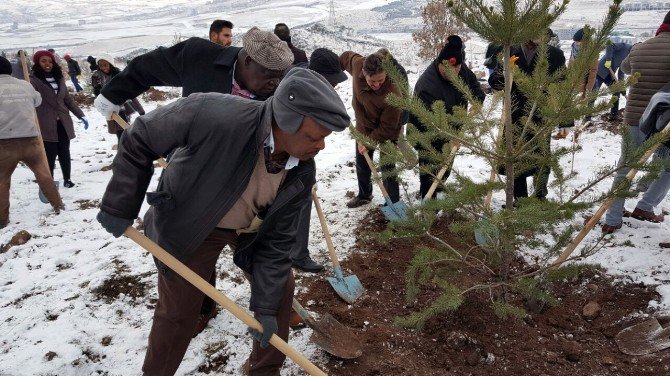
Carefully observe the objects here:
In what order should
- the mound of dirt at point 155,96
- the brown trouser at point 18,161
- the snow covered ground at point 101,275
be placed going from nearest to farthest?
the snow covered ground at point 101,275, the brown trouser at point 18,161, the mound of dirt at point 155,96

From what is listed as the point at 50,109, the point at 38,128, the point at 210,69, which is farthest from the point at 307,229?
the point at 50,109

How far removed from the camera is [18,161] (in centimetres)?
404

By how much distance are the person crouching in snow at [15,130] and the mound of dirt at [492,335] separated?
3.27 meters

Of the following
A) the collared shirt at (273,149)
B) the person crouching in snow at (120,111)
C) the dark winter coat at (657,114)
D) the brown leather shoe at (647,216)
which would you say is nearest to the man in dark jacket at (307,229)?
the collared shirt at (273,149)

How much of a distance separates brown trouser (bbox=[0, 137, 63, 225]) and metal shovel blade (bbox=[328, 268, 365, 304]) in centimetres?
341

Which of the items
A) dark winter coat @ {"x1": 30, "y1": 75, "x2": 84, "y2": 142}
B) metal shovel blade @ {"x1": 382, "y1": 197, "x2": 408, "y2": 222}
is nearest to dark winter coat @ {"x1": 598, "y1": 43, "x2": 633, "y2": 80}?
metal shovel blade @ {"x1": 382, "y1": 197, "x2": 408, "y2": 222}

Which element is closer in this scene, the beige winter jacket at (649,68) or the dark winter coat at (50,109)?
the beige winter jacket at (649,68)

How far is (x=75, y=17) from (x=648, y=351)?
132987mm

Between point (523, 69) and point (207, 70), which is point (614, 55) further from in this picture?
point (207, 70)

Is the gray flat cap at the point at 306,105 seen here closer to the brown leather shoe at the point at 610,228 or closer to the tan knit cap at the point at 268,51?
the tan knit cap at the point at 268,51

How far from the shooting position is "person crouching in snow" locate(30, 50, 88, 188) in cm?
453

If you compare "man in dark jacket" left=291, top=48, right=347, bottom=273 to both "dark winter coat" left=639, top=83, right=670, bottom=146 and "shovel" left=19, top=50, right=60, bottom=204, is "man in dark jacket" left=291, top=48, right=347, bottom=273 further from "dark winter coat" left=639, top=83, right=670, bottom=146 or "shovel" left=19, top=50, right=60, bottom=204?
"shovel" left=19, top=50, right=60, bottom=204

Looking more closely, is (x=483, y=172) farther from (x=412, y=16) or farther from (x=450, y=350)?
(x=412, y=16)

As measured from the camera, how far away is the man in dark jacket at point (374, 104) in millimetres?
3408
